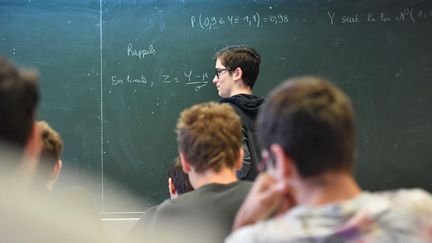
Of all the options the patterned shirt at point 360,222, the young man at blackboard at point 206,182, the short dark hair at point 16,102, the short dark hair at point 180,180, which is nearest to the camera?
the short dark hair at point 16,102

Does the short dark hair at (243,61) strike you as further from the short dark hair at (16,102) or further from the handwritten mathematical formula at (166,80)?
the short dark hair at (16,102)

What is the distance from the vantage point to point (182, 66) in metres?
3.44

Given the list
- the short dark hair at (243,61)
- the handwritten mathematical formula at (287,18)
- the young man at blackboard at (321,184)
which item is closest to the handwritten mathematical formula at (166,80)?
the handwritten mathematical formula at (287,18)

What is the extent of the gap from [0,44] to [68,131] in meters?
0.72

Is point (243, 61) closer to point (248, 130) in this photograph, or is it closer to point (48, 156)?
point (248, 130)

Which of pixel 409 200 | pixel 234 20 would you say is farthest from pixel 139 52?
pixel 409 200

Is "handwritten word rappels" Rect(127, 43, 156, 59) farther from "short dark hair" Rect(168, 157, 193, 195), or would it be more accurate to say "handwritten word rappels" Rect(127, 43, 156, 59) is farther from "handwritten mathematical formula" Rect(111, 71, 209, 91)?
"short dark hair" Rect(168, 157, 193, 195)

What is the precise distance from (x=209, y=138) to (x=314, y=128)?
73 cm

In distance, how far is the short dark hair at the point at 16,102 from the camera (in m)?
0.86

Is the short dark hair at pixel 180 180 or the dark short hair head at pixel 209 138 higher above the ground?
the dark short hair head at pixel 209 138

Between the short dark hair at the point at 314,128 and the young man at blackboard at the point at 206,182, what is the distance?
0.61 metres

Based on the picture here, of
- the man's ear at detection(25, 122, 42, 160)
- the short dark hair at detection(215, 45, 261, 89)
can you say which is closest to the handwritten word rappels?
the short dark hair at detection(215, 45, 261, 89)

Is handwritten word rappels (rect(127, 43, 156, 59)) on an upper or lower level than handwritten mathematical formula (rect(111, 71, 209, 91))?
upper

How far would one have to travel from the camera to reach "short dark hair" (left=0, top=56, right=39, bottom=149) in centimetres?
86
